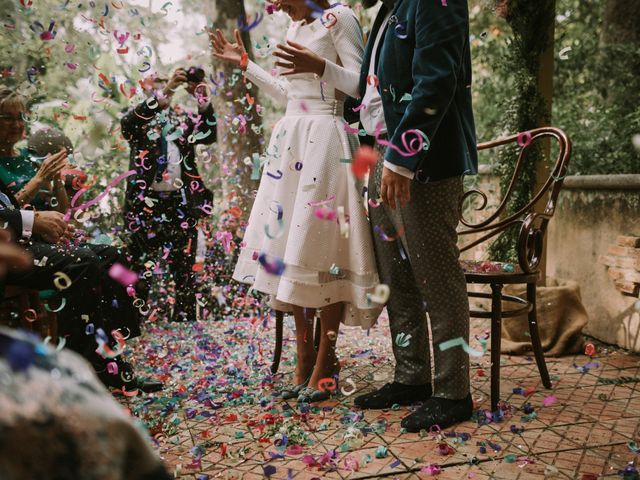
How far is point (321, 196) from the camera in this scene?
2.31 metres

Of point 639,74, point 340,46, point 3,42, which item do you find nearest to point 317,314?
point 340,46

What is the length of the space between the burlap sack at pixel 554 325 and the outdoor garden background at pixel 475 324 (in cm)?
9

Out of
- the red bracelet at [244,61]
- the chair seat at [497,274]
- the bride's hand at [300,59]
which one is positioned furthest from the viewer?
the red bracelet at [244,61]

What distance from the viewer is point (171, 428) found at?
2.10 m

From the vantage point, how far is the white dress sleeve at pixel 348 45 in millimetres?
2281

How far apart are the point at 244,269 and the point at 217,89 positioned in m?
2.35

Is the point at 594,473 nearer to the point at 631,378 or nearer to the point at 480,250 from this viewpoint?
the point at 631,378

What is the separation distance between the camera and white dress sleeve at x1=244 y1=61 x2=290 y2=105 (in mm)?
2625

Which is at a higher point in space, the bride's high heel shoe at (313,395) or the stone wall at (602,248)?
the stone wall at (602,248)

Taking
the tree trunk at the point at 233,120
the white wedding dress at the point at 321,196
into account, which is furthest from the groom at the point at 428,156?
the tree trunk at the point at 233,120

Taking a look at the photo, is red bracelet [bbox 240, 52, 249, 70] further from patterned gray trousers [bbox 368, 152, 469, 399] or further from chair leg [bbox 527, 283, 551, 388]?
chair leg [bbox 527, 283, 551, 388]

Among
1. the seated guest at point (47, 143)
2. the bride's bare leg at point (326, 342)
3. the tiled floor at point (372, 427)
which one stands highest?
the seated guest at point (47, 143)

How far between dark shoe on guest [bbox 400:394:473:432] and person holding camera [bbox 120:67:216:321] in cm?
220

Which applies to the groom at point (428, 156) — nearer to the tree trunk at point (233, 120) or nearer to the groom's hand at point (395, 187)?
the groom's hand at point (395, 187)
